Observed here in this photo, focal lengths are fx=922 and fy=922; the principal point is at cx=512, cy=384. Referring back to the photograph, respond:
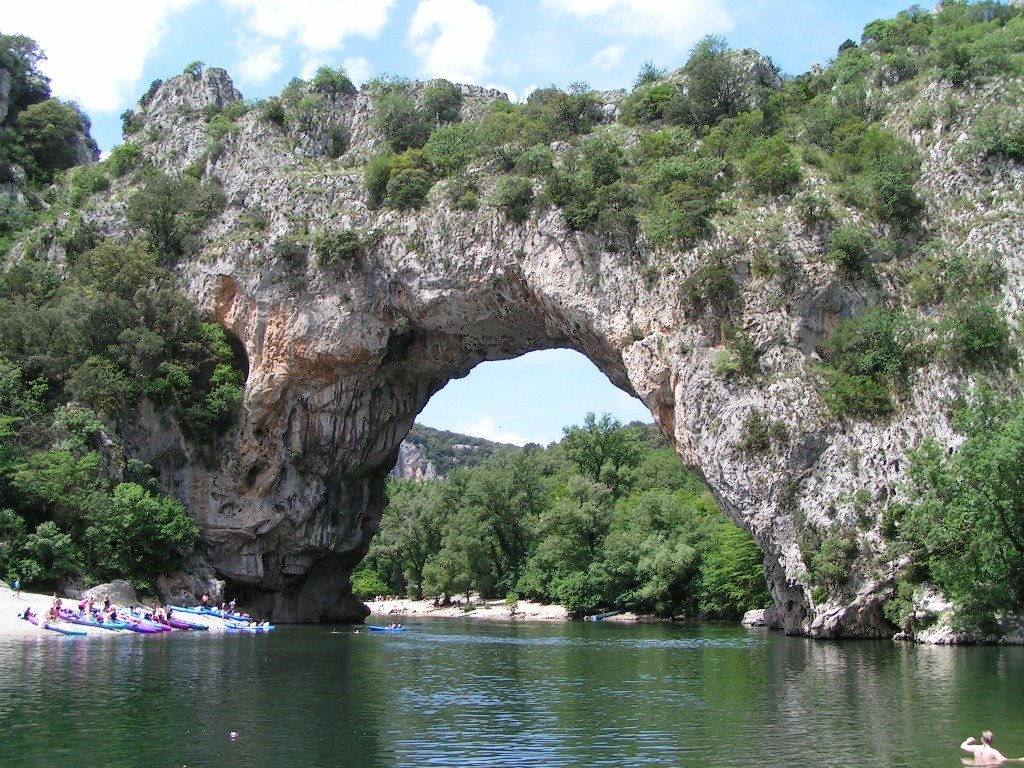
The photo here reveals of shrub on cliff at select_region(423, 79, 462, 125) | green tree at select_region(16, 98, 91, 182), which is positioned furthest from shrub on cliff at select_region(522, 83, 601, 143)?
green tree at select_region(16, 98, 91, 182)

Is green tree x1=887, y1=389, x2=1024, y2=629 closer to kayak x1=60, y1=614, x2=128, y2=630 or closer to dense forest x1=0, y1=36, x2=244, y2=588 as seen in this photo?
kayak x1=60, y1=614, x2=128, y2=630

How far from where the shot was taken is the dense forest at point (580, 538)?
55.8m

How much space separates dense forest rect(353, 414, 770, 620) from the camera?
55.8 meters

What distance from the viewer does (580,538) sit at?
6512cm

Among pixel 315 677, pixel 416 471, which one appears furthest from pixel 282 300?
pixel 416 471

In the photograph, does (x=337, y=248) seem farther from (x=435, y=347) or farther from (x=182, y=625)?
(x=182, y=625)

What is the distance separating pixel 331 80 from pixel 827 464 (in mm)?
36292

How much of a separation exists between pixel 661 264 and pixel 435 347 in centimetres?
1325

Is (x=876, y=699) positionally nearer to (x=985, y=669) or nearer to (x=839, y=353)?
(x=985, y=669)

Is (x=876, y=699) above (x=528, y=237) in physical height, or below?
below

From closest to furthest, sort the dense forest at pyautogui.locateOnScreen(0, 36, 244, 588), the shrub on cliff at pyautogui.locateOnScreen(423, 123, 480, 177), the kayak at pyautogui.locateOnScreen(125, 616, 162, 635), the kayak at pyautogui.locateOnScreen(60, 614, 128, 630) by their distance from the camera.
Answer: the kayak at pyautogui.locateOnScreen(60, 614, 128, 630), the kayak at pyautogui.locateOnScreen(125, 616, 162, 635), the dense forest at pyautogui.locateOnScreen(0, 36, 244, 588), the shrub on cliff at pyautogui.locateOnScreen(423, 123, 480, 177)

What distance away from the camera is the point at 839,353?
3756cm

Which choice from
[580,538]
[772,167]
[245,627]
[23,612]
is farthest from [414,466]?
[23,612]

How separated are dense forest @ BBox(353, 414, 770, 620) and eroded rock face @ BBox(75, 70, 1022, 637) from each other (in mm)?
11194
